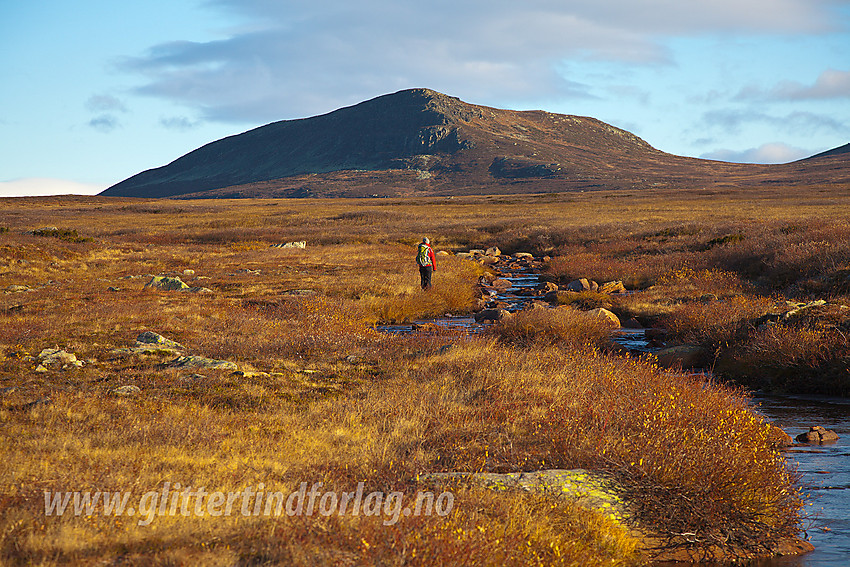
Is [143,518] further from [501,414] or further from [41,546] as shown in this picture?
[501,414]

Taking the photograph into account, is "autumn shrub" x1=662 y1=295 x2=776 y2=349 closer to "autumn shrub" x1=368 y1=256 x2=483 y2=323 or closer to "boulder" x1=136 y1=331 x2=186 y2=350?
"autumn shrub" x1=368 y1=256 x2=483 y2=323

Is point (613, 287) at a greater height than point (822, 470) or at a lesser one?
greater

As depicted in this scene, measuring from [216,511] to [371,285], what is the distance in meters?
17.7

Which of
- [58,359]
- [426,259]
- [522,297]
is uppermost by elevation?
[426,259]

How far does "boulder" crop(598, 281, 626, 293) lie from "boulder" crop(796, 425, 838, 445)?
13872 mm

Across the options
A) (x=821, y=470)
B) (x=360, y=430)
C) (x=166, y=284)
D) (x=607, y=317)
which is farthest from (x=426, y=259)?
Result: (x=821, y=470)

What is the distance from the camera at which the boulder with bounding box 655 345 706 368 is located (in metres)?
14.1

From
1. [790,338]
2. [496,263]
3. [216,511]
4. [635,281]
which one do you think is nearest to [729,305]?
[790,338]

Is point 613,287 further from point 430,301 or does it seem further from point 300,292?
point 300,292

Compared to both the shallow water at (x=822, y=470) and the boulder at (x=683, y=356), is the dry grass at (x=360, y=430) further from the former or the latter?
the boulder at (x=683, y=356)

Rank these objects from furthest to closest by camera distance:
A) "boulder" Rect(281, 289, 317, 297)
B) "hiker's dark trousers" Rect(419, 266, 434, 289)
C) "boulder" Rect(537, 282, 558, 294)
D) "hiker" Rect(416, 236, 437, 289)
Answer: "boulder" Rect(537, 282, 558, 294) < "hiker's dark trousers" Rect(419, 266, 434, 289) < "hiker" Rect(416, 236, 437, 289) < "boulder" Rect(281, 289, 317, 297)

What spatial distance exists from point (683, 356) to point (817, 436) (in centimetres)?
477

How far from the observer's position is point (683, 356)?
47.4ft

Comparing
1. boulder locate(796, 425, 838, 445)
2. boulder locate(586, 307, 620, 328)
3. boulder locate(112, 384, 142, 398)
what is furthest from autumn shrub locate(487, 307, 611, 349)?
boulder locate(112, 384, 142, 398)
